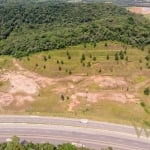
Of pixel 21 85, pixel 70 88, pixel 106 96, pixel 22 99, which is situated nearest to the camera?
pixel 22 99

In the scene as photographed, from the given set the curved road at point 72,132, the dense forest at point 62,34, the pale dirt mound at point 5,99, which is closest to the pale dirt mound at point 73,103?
the curved road at point 72,132

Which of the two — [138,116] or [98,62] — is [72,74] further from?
[138,116]

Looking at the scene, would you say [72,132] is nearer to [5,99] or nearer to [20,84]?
[5,99]

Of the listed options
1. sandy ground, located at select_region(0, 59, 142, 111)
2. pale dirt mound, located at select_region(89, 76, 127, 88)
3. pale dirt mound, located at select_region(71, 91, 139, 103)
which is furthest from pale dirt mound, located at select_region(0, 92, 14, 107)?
pale dirt mound, located at select_region(89, 76, 127, 88)

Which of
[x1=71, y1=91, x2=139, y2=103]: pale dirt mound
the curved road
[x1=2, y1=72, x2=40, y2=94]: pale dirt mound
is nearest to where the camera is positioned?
the curved road

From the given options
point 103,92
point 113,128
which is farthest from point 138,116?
point 103,92

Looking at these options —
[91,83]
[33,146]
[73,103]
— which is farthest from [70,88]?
[33,146]

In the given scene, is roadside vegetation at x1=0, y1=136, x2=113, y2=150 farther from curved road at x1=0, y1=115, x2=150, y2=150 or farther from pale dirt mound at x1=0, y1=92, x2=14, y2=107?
pale dirt mound at x1=0, y1=92, x2=14, y2=107
